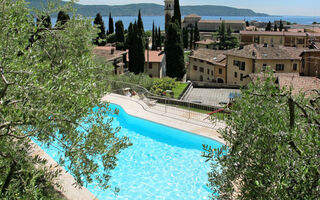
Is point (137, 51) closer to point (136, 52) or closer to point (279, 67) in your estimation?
point (136, 52)

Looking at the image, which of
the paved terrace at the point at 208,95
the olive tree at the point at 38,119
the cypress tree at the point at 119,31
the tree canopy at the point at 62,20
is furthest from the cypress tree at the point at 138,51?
the olive tree at the point at 38,119

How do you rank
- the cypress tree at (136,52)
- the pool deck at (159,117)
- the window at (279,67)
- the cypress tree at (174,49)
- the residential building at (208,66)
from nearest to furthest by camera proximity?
the pool deck at (159,117) → the window at (279,67) → the cypress tree at (136,52) → the cypress tree at (174,49) → the residential building at (208,66)

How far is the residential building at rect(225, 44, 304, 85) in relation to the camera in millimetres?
41438

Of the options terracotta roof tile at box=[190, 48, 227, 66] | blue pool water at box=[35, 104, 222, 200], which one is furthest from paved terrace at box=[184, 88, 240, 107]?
blue pool water at box=[35, 104, 222, 200]

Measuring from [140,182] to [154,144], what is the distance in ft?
15.2

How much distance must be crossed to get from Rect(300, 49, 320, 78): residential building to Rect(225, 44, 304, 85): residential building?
3.13 feet

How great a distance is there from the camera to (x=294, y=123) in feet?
17.9

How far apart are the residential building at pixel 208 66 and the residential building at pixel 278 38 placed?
1695cm

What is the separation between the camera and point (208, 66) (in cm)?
5188

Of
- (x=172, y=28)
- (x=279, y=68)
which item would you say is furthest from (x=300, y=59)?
(x=172, y=28)

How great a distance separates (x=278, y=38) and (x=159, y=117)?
56027 mm

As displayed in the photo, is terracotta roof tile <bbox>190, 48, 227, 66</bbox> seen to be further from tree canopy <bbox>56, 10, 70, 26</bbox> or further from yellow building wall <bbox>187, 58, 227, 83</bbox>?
tree canopy <bbox>56, 10, 70, 26</bbox>

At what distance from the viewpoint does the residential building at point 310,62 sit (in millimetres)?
38428

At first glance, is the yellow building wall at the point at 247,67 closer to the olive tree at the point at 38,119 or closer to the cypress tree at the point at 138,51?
the cypress tree at the point at 138,51
